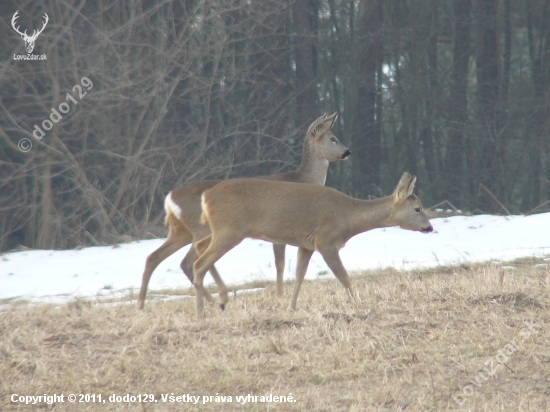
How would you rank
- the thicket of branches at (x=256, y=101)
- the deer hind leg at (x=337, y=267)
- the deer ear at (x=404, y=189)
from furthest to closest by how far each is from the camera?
the thicket of branches at (x=256, y=101) < the deer ear at (x=404, y=189) < the deer hind leg at (x=337, y=267)

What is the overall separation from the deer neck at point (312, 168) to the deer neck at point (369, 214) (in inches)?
79.2

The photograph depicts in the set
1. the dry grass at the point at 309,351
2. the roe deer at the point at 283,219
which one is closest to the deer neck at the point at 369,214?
the roe deer at the point at 283,219

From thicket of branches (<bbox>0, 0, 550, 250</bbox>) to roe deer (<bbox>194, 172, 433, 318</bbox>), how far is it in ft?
Answer: 23.9

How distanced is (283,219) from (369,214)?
1.03 m

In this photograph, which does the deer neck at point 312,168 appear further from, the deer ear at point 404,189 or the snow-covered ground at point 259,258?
the deer ear at point 404,189

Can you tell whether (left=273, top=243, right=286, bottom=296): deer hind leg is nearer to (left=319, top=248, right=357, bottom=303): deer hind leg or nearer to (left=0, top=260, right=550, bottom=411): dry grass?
(left=0, top=260, right=550, bottom=411): dry grass

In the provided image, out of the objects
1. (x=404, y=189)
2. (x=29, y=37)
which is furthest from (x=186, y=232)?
(x=29, y=37)

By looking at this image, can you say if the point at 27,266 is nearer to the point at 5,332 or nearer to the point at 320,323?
the point at 5,332

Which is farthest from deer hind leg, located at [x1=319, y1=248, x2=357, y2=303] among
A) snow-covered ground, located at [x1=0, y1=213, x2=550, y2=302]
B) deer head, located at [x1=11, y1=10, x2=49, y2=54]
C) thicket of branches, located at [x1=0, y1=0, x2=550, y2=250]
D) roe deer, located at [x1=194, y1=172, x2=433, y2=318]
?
deer head, located at [x1=11, y1=10, x2=49, y2=54]

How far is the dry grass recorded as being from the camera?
525 centimetres

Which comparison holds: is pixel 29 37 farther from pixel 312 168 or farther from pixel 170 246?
pixel 170 246

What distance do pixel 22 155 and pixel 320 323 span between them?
12.5m

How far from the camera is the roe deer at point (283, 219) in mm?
7770

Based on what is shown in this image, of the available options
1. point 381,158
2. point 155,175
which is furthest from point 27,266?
point 381,158
